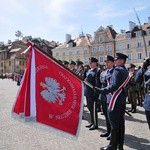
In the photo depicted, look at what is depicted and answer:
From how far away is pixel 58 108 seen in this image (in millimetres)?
4879

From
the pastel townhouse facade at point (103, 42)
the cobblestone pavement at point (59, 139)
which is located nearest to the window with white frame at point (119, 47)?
the pastel townhouse facade at point (103, 42)

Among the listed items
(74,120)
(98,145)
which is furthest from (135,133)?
(74,120)

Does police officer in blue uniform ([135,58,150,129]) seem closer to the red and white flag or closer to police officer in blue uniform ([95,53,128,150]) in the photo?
police officer in blue uniform ([95,53,128,150])

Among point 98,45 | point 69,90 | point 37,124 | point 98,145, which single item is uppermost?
point 98,45

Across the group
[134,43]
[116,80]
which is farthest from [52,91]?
[134,43]

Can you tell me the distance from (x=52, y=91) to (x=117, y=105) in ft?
4.91

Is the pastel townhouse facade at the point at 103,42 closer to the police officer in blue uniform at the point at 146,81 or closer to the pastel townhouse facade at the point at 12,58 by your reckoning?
the pastel townhouse facade at the point at 12,58

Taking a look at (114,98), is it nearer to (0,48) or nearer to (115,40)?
(115,40)

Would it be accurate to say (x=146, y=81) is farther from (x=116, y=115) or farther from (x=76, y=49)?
(x=76, y=49)

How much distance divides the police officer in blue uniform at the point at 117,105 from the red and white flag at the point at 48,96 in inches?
32.5

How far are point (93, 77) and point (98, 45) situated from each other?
57.0m

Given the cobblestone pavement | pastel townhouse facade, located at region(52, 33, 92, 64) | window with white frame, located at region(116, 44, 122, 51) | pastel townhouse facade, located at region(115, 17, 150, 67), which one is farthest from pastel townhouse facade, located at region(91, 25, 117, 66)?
the cobblestone pavement

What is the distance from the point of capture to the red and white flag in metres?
4.76

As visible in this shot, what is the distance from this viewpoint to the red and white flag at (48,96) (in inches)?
187
